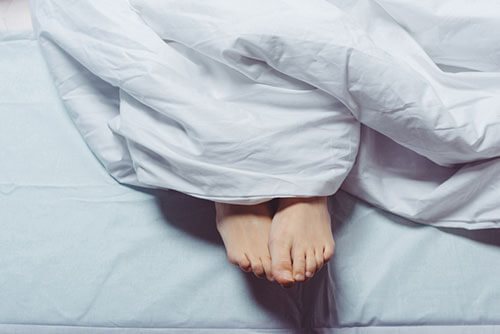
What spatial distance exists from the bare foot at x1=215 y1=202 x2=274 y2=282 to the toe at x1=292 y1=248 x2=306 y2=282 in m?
0.04

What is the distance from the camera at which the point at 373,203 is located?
853 millimetres

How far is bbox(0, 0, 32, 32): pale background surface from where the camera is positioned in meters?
1.70

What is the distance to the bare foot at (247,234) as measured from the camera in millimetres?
747

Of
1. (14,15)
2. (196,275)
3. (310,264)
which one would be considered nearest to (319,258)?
(310,264)

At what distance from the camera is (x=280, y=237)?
0.75m

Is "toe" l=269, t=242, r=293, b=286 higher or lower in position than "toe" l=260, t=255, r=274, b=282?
higher

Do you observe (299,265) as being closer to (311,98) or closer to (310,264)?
(310,264)

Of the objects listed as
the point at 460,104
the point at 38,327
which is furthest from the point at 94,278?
the point at 460,104

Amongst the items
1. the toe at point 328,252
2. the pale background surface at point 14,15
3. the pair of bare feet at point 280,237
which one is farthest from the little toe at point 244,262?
the pale background surface at point 14,15

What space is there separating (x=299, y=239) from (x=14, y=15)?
56.4 inches

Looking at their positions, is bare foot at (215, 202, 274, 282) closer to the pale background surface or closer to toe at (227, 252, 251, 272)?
toe at (227, 252, 251, 272)

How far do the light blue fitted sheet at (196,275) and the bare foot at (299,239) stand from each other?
78 mm

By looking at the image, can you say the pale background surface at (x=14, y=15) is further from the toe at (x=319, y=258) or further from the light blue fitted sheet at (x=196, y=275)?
the toe at (x=319, y=258)

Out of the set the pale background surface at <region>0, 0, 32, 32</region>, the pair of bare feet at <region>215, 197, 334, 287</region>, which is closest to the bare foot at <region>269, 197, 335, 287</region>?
the pair of bare feet at <region>215, 197, 334, 287</region>
